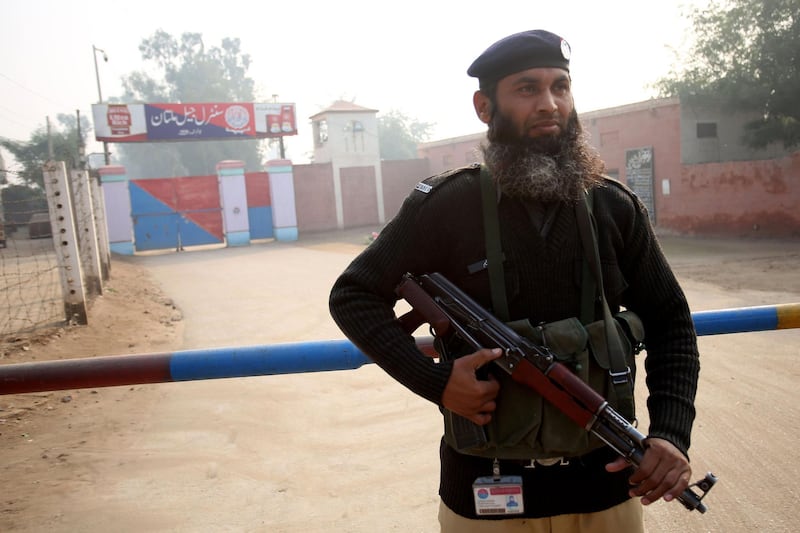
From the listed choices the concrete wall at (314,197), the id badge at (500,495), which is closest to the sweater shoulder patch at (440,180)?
the id badge at (500,495)

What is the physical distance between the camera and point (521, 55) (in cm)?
160

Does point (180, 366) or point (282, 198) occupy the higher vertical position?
point (282, 198)

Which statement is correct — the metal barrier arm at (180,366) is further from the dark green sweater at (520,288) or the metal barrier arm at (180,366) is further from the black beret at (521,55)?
the black beret at (521,55)

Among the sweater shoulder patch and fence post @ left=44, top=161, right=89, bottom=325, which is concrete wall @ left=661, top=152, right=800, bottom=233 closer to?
fence post @ left=44, top=161, right=89, bottom=325

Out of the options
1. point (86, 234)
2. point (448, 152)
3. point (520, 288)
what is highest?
point (448, 152)

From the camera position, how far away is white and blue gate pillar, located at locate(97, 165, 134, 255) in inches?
842

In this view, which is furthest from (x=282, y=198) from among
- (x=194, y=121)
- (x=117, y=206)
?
(x=117, y=206)

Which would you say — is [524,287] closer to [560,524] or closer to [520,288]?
[520,288]

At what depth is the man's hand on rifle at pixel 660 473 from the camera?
1.42 meters

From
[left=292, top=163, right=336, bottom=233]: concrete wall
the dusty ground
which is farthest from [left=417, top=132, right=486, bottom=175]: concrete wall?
the dusty ground

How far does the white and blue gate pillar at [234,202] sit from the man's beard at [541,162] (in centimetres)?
2235

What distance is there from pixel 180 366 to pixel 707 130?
819 inches

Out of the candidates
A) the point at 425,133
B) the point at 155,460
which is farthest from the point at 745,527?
the point at 425,133

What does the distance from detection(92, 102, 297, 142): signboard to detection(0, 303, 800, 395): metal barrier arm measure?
23.4 m
